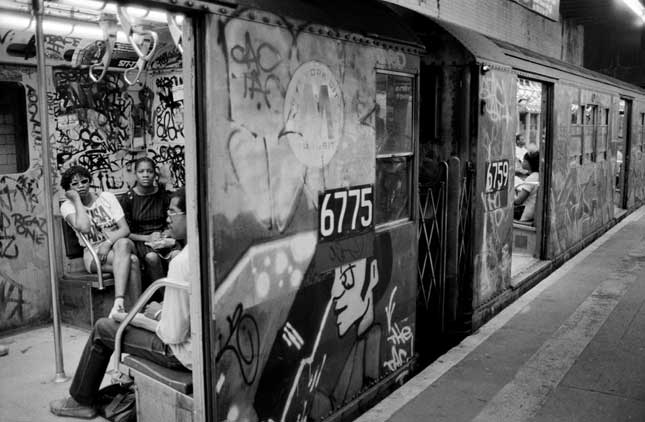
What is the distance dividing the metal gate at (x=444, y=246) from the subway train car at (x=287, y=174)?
19 millimetres

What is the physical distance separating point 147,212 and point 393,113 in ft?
8.87

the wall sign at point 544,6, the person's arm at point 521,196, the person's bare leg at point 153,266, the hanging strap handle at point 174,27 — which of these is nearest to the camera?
the hanging strap handle at point 174,27

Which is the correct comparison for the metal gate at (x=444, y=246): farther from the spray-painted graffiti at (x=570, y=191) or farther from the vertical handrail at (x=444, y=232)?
the spray-painted graffiti at (x=570, y=191)

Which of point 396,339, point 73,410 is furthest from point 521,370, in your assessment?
point 73,410

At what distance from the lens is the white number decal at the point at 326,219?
3.76 m

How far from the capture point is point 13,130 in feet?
18.1

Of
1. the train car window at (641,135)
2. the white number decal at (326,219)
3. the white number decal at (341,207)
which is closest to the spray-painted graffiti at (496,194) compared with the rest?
the white number decal at (341,207)

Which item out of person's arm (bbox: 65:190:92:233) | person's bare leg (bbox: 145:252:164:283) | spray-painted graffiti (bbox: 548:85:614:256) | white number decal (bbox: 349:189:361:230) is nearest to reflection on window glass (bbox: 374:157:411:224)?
white number decal (bbox: 349:189:361:230)

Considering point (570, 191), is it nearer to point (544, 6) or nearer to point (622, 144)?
point (544, 6)

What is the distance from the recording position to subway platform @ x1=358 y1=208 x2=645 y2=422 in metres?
4.29

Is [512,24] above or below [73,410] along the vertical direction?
above

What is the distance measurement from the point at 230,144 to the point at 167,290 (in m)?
0.94

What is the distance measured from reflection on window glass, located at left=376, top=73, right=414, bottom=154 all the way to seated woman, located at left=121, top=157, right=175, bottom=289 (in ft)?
7.58

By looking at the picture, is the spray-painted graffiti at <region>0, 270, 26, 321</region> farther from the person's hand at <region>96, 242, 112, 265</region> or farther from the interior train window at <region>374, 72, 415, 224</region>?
the interior train window at <region>374, 72, 415, 224</region>
